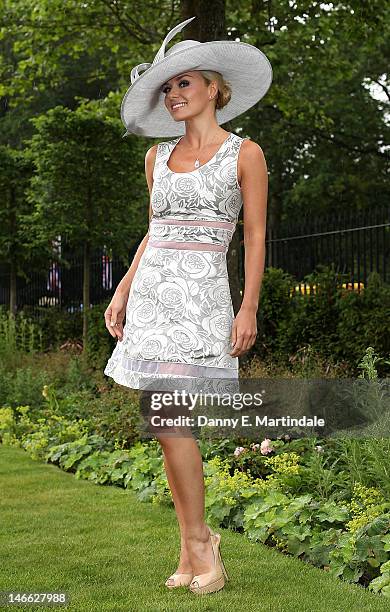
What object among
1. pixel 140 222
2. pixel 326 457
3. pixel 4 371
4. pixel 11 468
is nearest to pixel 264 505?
pixel 326 457

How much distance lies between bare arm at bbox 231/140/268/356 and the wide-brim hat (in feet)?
1.35

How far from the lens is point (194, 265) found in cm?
371

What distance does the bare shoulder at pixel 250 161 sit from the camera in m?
3.70

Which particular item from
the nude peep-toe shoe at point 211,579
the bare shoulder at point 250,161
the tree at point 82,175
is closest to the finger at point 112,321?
the bare shoulder at point 250,161

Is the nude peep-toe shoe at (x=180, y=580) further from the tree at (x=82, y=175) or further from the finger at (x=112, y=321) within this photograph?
the tree at (x=82, y=175)

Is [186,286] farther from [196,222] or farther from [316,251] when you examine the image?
[316,251]

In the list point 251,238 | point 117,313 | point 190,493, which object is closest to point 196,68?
point 251,238

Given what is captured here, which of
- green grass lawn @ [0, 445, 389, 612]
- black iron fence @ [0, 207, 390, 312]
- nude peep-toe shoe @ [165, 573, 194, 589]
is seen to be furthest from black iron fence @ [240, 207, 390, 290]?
nude peep-toe shoe @ [165, 573, 194, 589]

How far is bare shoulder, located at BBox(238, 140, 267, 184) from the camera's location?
3.70 meters

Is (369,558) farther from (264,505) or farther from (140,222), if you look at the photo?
(140,222)

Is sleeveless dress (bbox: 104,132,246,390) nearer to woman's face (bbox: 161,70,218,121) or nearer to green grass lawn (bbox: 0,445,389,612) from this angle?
woman's face (bbox: 161,70,218,121)

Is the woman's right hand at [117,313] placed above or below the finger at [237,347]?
above

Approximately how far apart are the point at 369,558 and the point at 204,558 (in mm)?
786

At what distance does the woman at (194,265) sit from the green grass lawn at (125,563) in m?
0.19
